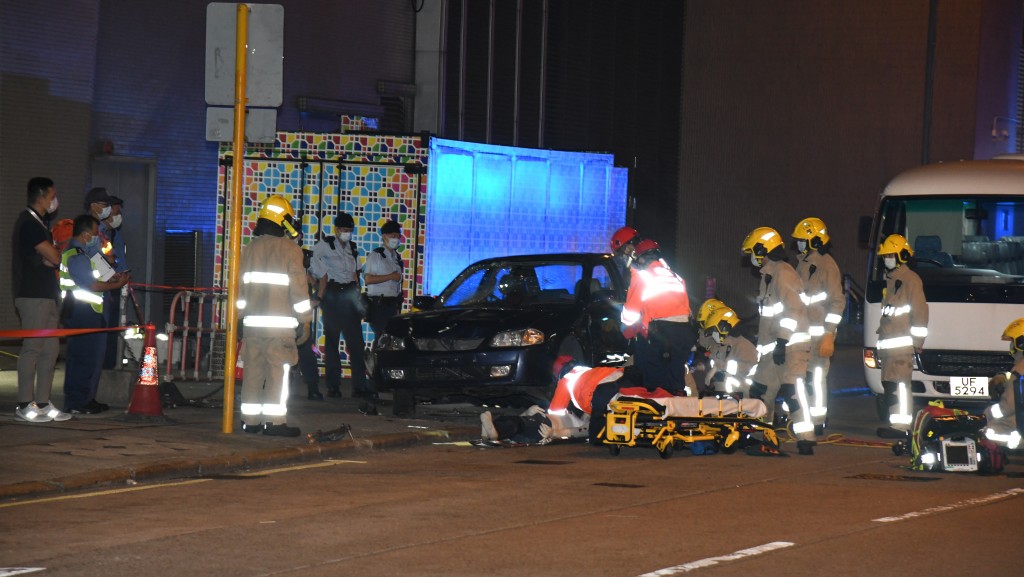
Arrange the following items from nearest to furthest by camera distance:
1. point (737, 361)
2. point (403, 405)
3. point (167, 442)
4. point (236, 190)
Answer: point (167, 442), point (236, 190), point (403, 405), point (737, 361)

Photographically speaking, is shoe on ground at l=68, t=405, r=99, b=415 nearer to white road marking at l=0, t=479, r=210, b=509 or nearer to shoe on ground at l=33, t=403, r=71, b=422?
shoe on ground at l=33, t=403, r=71, b=422

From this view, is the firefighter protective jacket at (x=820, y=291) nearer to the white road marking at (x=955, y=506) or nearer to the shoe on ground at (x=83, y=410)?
the white road marking at (x=955, y=506)

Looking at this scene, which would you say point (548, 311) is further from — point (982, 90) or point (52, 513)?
point (982, 90)

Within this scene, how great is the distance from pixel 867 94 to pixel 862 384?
12.6m

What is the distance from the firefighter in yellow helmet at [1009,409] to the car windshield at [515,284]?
165 inches

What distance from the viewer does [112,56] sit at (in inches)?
821

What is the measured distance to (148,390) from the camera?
1339 centimetres

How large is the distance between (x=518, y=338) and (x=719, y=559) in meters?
6.29

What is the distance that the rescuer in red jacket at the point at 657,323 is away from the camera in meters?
12.6

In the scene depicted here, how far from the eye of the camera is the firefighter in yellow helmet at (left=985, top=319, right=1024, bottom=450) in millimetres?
12234

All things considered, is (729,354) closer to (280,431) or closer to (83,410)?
(280,431)

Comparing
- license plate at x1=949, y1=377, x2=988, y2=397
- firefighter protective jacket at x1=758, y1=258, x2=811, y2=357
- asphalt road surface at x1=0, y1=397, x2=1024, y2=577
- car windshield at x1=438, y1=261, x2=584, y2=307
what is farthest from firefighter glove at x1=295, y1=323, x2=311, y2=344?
license plate at x1=949, y1=377, x2=988, y2=397

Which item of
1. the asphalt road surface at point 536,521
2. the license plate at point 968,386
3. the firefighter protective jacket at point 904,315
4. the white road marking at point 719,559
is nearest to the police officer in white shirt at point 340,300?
the asphalt road surface at point 536,521

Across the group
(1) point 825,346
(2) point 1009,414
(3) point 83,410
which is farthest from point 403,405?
(2) point 1009,414
